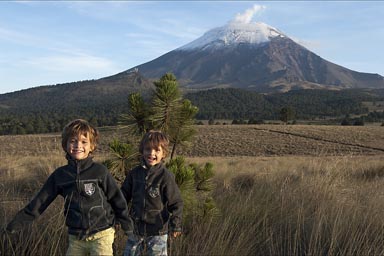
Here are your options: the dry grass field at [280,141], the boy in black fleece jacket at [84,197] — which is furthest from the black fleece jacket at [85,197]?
the dry grass field at [280,141]

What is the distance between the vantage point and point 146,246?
317 cm

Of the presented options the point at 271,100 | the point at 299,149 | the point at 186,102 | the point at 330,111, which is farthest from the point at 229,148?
the point at 271,100

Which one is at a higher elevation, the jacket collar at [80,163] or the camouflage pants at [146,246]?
the jacket collar at [80,163]

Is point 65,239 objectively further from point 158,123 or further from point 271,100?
point 271,100

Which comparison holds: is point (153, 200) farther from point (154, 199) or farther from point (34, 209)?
point (34, 209)

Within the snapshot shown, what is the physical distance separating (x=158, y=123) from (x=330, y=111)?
319 feet

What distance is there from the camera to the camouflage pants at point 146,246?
3.09 m

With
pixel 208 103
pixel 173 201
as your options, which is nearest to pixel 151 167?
pixel 173 201

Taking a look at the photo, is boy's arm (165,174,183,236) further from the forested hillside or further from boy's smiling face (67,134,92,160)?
the forested hillside

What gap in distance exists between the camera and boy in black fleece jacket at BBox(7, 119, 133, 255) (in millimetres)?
2928

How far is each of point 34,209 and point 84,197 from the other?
1.12 feet

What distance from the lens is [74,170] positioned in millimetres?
2980

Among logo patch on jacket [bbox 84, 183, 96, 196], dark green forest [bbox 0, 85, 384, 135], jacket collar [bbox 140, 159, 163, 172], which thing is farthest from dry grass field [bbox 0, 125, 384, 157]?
dark green forest [bbox 0, 85, 384, 135]

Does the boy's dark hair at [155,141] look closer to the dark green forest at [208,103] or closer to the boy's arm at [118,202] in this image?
the boy's arm at [118,202]
